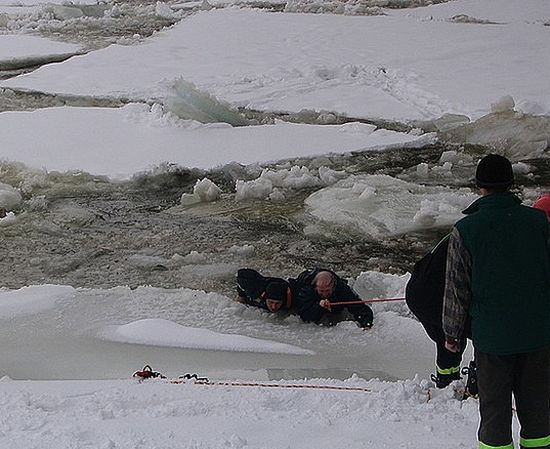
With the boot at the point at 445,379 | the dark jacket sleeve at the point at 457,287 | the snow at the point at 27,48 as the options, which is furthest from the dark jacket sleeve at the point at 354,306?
the snow at the point at 27,48

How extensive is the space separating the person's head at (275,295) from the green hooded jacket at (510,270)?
2670mm

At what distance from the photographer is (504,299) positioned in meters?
2.48

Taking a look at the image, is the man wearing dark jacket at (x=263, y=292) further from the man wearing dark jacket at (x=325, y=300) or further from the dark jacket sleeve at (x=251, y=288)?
the man wearing dark jacket at (x=325, y=300)

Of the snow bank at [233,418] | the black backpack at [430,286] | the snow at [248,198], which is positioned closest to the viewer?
the snow bank at [233,418]

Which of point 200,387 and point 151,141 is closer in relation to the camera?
point 200,387

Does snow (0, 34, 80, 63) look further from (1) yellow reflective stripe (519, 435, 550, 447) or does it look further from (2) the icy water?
(1) yellow reflective stripe (519, 435, 550, 447)

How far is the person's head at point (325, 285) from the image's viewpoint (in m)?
5.02

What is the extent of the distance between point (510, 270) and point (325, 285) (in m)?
2.62

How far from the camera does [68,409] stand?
3.46 m

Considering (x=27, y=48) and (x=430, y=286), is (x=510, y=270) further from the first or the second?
(x=27, y=48)

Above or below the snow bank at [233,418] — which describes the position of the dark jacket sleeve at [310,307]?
below

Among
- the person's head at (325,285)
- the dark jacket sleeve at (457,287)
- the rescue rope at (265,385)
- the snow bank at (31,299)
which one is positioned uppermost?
the dark jacket sleeve at (457,287)

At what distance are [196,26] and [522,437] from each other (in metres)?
18.3

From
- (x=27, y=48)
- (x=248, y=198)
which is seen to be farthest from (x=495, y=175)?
(x=27, y=48)
